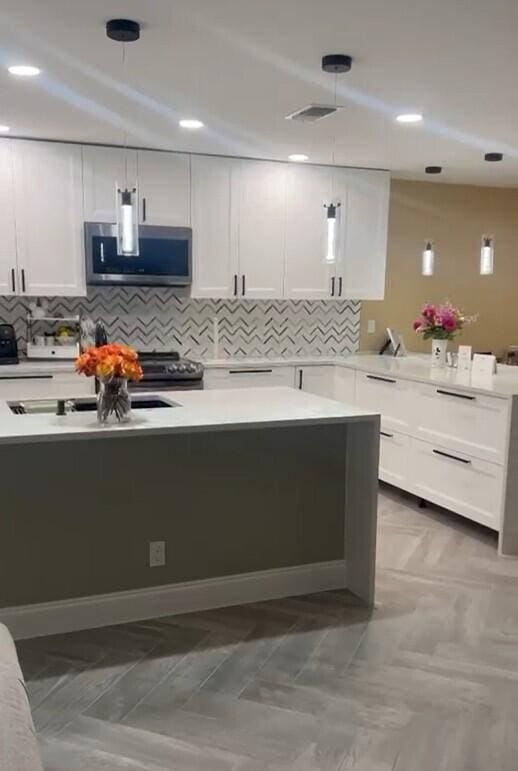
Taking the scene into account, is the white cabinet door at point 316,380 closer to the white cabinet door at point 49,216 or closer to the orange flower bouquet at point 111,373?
the white cabinet door at point 49,216

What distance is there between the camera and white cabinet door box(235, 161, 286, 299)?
528 centimetres

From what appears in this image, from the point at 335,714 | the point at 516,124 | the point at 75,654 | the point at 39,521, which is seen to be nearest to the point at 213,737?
the point at 335,714

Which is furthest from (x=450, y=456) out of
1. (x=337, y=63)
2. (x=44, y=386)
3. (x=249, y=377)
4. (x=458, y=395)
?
(x=44, y=386)

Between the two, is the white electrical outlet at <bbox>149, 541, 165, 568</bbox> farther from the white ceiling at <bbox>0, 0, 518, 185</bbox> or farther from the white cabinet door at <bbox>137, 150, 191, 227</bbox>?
the white cabinet door at <bbox>137, 150, 191, 227</bbox>

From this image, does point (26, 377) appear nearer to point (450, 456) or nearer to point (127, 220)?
point (127, 220)

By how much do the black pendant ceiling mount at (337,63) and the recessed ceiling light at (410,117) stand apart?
912 mm

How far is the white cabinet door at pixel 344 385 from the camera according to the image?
532cm

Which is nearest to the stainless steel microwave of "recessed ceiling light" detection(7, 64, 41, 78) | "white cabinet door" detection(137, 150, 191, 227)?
"white cabinet door" detection(137, 150, 191, 227)

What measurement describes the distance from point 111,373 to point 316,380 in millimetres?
3005

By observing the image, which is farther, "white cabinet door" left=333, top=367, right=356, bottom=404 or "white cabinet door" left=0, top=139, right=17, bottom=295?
"white cabinet door" left=333, top=367, right=356, bottom=404

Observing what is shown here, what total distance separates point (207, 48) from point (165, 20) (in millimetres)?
323

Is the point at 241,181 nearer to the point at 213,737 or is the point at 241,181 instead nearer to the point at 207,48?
the point at 207,48

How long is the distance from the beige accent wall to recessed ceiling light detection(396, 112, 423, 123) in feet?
6.72

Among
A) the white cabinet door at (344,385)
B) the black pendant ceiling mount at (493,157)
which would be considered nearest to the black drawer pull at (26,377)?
the white cabinet door at (344,385)
